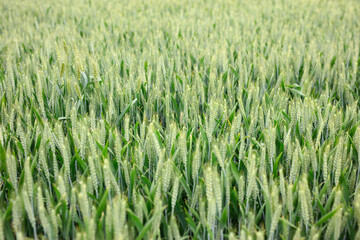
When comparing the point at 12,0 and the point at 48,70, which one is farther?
the point at 12,0

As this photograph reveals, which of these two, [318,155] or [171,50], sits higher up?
[171,50]

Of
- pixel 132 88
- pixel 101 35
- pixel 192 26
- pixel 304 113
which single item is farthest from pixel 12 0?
pixel 304 113

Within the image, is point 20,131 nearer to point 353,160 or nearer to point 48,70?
point 48,70

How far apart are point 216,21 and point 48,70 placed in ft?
7.35

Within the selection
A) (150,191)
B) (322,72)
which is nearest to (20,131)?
(150,191)

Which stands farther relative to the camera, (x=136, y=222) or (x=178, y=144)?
(x=178, y=144)

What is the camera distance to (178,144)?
1.17 metres

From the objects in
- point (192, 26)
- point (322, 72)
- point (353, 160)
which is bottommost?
point (353, 160)

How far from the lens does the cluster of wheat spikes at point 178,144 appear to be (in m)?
0.90

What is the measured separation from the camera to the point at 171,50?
257cm

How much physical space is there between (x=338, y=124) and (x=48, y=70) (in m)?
1.66

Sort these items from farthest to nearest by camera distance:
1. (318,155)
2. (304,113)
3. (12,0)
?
(12,0) < (304,113) < (318,155)

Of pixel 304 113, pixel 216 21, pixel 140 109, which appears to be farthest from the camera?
pixel 216 21

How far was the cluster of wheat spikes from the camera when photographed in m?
0.90
